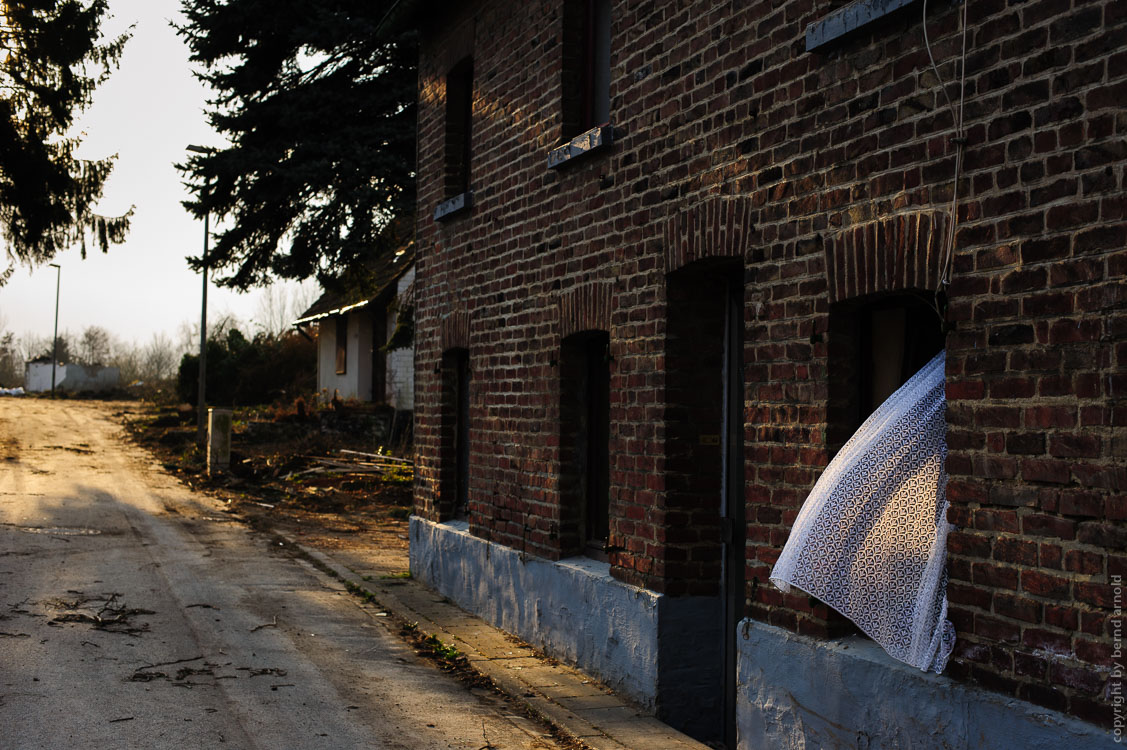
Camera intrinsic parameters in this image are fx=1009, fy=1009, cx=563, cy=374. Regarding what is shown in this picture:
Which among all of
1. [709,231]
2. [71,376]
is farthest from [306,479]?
[71,376]

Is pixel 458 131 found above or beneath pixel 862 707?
above

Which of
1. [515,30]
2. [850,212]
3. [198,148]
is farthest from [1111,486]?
[198,148]

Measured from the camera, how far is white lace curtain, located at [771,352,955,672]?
4266mm

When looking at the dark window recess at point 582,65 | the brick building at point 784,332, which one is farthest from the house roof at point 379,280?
the dark window recess at point 582,65

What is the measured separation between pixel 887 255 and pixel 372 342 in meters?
25.7

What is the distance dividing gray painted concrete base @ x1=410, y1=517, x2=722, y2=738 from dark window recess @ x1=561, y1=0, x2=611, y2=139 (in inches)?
133

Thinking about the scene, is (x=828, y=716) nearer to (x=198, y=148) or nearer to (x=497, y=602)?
(x=497, y=602)

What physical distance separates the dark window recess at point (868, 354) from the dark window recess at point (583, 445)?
2854 millimetres

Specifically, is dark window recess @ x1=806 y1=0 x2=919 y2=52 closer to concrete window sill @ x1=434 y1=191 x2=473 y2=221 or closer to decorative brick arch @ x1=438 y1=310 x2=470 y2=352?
concrete window sill @ x1=434 y1=191 x2=473 y2=221

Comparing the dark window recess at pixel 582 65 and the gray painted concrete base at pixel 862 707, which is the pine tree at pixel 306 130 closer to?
the dark window recess at pixel 582 65

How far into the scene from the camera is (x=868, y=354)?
5.02 metres

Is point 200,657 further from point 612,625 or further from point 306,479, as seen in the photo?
point 306,479

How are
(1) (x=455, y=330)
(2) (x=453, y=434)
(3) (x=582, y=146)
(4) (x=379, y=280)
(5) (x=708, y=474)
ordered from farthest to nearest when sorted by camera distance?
(4) (x=379, y=280) < (2) (x=453, y=434) < (1) (x=455, y=330) < (3) (x=582, y=146) < (5) (x=708, y=474)

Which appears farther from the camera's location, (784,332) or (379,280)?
(379,280)
